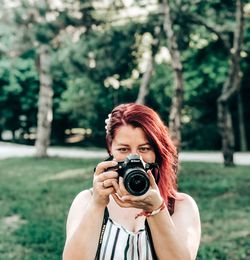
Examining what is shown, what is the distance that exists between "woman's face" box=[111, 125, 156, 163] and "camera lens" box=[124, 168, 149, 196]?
23cm

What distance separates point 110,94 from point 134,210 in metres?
22.3

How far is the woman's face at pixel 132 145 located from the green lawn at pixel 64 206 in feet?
10.8

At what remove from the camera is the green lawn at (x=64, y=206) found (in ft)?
18.7

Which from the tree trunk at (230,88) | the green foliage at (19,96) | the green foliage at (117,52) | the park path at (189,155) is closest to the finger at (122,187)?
the tree trunk at (230,88)

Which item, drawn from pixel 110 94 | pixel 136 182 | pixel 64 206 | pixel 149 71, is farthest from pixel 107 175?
pixel 110 94

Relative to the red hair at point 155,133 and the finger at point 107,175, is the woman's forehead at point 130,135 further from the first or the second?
the finger at point 107,175

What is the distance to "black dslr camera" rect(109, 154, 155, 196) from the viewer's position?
79.5 inches

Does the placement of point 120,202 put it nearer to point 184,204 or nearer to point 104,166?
point 104,166

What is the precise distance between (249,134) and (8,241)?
1846 centimetres

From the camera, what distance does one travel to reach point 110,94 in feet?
80.7

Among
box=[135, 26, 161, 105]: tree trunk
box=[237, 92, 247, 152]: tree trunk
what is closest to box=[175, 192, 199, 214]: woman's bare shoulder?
box=[135, 26, 161, 105]: tree trunk

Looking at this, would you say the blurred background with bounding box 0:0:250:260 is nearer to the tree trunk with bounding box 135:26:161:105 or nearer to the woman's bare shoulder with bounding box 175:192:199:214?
the tree trunk with bounding box 135:26:161:105

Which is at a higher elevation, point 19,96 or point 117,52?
point 19,96

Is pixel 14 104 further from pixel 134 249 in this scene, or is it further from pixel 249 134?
pixel 134 249
